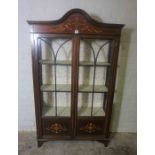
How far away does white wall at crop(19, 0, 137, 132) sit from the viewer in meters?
1.93

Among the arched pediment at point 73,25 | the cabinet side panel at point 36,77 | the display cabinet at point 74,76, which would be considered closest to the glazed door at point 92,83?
the display cabinet at point 74,76

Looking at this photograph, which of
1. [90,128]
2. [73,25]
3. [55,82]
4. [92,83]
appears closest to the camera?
[73,25]

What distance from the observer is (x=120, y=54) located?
83.8 inches

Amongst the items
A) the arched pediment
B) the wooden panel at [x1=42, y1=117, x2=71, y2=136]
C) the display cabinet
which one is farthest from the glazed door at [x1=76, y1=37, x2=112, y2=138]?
the arched pediment

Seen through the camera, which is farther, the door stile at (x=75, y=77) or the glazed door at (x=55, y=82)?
the glazed door at (x=55, y=82)

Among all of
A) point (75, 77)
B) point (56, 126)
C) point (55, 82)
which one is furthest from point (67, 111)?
point (75, 77)

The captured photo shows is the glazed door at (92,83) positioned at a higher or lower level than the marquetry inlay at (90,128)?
higher

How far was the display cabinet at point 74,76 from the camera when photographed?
5.57 feet

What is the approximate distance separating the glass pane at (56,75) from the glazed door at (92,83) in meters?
0.17

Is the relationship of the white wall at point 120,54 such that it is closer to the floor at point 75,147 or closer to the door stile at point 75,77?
the floor at point 75,147

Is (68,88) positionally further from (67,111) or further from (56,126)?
(56,126)

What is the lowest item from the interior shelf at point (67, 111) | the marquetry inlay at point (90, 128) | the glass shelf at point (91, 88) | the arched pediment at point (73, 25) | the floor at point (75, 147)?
the floor at point (75, 147)

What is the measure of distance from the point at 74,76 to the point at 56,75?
38 centimetres
